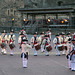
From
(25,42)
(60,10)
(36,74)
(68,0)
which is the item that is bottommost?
(36,74)

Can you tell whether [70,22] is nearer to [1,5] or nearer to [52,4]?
[52,4]

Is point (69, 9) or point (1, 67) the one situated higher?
point (69, 9)

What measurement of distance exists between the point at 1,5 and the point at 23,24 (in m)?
22.9

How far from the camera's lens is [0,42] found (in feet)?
50.5

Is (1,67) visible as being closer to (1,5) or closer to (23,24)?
(23,24)

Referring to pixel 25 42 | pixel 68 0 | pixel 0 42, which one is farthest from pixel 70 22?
pixel 25 42

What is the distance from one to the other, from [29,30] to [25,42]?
27.2 meters

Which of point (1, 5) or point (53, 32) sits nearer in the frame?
point (53, 32)

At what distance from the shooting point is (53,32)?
3756cm

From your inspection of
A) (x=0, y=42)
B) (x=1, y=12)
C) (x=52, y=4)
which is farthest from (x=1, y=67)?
(x=1, y=12)

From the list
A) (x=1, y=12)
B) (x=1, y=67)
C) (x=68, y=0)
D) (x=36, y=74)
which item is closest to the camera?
(x=36, y=74)

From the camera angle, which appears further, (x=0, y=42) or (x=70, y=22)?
(x=70, y=22)

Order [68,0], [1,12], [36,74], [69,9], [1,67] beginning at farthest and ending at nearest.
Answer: [1,12], [68,0], [69,9], [1,67], [36,74]

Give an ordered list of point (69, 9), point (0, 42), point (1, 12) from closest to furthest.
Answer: point (0, 42), point (69, 9), point (1, 12)
